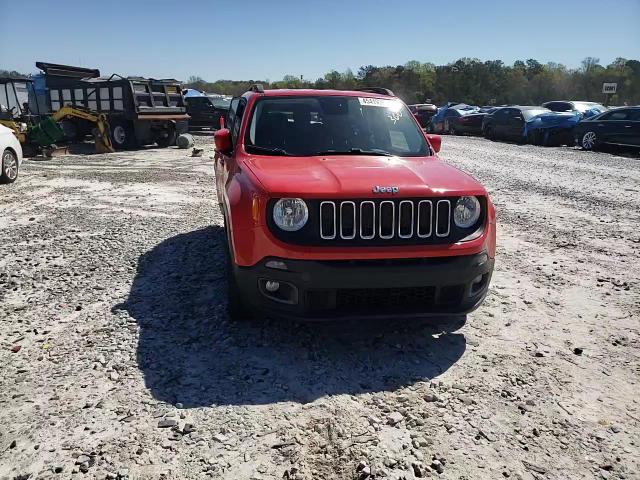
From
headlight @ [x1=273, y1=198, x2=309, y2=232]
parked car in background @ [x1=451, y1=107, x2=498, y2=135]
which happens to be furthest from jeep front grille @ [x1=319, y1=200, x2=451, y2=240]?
parked car in background @ [x1=451, y1=107, x2=498, y2=135]

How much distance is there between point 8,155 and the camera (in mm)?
10398

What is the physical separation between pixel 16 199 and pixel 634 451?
9.67 metres

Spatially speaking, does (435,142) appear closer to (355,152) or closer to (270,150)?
(355,152)

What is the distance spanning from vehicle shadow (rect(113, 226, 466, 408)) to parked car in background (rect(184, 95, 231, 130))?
62.3 feet

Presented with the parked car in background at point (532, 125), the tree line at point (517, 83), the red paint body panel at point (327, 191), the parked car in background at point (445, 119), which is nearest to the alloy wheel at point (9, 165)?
the red paint body panel at point (327, 191)

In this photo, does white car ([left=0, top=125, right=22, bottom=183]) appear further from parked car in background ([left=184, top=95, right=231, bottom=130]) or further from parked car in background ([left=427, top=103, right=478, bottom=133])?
parked car in background ([left=427, top=103, right=478, bottom=133])

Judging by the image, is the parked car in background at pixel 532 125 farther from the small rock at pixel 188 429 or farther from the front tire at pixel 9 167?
the small rock at pixel 188 429

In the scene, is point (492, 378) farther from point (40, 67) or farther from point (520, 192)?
point (40, 67)

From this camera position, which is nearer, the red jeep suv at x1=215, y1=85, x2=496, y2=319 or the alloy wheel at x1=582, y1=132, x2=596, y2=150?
the red jeep suv at x1=215, y1=85, x2=496, y2=319

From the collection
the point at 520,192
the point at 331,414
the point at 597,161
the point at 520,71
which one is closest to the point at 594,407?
the point at 331,414

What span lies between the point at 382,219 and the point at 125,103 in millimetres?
15800

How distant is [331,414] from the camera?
291 centimetres

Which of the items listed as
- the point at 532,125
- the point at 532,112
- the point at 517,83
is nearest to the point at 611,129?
the point at 532,125

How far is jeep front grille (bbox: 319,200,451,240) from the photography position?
3297 millimetres
